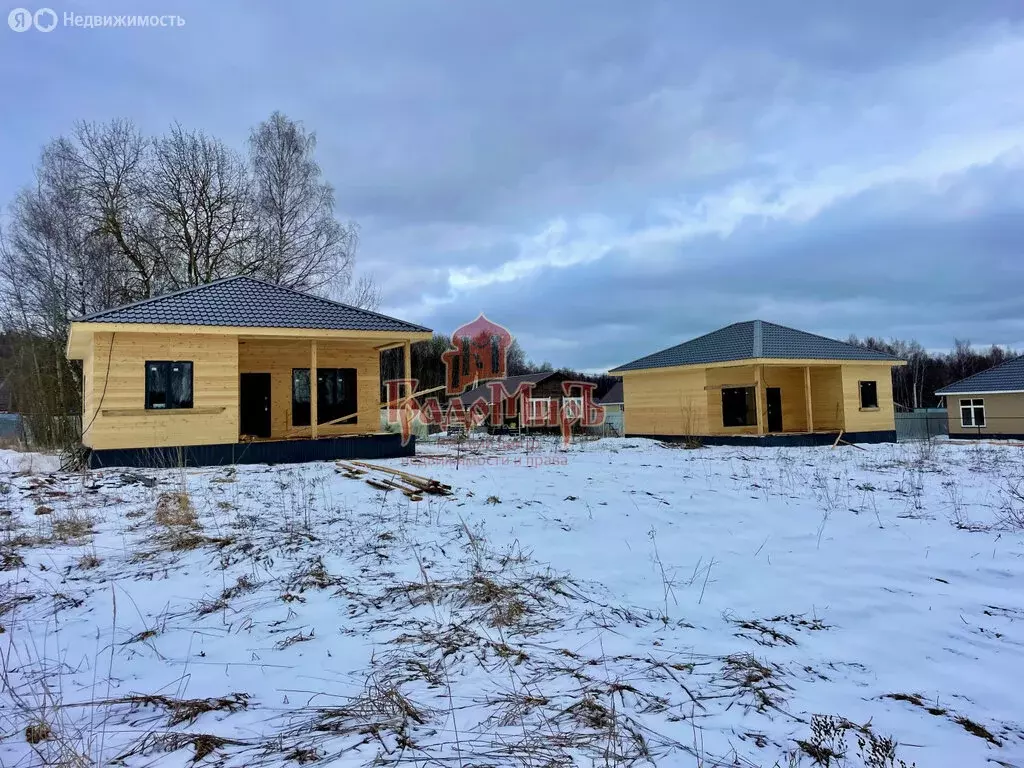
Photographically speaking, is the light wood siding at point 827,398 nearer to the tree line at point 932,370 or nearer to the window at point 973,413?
the window at point 973,413

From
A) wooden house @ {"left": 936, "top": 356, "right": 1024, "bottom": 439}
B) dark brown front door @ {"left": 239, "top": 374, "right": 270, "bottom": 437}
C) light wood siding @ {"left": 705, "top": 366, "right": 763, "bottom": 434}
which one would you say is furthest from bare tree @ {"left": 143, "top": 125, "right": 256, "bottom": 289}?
wooden house @ {"left": 936, "top": 356, "right": 1024, "bottom": 439}

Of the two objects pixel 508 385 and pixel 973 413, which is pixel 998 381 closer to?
pixel 973 413

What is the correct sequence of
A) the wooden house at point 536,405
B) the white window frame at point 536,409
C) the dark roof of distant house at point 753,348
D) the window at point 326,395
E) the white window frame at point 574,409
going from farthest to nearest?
1. the white window frame at point 536,409
2. the wooden house at point 536,405
3. the white window frame at point 574,409
4. the dark roof of distant house at point 753,348
5. the window at point 326,395

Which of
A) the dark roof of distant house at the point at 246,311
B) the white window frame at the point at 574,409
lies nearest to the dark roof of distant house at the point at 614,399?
the white window frame at the point at 574,409

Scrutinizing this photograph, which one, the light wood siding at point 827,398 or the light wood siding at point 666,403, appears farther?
the light wood siding at point 827,398

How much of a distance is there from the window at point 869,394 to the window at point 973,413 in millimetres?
11352

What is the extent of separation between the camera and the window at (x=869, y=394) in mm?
21016

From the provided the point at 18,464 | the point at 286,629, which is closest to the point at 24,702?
the point at 286,629

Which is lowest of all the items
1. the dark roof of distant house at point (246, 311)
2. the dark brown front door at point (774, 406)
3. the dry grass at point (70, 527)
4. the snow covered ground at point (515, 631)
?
the snow covered ground at point (515, 631)

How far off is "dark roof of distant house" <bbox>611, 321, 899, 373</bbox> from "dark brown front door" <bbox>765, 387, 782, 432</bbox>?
7.55 ft

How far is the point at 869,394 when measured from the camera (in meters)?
21.2

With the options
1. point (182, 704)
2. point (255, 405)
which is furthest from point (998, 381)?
point (182, 704)

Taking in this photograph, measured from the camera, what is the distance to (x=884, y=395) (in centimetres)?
2133

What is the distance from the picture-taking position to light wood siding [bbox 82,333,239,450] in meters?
11.6
